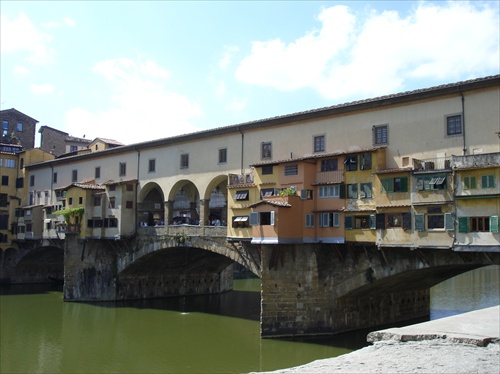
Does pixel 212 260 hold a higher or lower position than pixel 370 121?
lower

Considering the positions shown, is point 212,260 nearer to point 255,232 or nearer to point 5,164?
point 255,232

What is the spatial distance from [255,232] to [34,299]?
27.3 m

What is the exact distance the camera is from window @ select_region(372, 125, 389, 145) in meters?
26.4

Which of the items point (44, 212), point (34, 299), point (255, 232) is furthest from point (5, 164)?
point (255, 232)

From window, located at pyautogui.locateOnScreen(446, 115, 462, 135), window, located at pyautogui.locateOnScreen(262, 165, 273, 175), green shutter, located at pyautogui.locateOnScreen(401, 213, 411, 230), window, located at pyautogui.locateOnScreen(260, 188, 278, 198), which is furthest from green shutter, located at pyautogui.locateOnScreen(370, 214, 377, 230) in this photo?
window, located at pyautogui.locateOnScreen(262, 165, 273, 175)

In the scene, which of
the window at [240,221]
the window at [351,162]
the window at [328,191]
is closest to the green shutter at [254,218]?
the window at [240,221]

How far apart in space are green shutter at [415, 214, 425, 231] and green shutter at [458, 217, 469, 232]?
62.8 inches

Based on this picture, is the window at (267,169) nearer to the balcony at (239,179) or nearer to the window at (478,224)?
the balcony at (239,179)

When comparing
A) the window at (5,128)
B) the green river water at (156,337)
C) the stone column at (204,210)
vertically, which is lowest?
the green river water at (156,337)

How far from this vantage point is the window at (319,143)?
94.8 ft

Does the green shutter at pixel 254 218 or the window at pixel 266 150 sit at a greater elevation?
the window at pixel 266 150

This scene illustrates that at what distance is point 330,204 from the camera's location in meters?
27.2

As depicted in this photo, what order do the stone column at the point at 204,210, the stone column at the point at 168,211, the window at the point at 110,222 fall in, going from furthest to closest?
the window at the point at 110,222 < the stone column at the point at 168,211 < the stone column at the point at 204,210

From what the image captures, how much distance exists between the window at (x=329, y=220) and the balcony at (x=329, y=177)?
1.67 m
